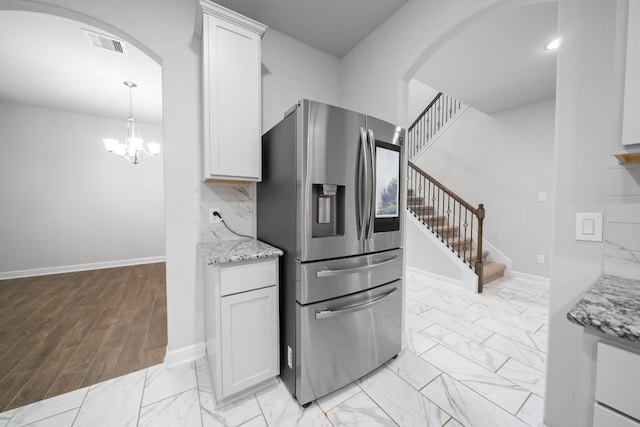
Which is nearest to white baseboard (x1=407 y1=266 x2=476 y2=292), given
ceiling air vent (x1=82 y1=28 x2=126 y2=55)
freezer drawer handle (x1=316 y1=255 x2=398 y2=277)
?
freezer drawer handle (x1=316 y1=255 x2=398 y2=277)

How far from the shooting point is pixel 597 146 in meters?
1.10

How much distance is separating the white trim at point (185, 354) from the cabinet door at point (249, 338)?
0.68 metres

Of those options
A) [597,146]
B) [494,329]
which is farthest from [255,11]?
[494,329]

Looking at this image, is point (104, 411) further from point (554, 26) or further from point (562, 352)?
point (554, 26)

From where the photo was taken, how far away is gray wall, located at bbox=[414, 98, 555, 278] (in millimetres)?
3707

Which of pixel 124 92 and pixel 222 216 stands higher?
pixel 124 92

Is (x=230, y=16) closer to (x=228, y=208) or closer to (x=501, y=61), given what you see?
(x=228, y=208)

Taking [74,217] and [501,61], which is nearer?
[501,61]

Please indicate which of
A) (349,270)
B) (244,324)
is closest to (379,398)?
(349,270)

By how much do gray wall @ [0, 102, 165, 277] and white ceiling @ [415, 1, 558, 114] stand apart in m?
5.53

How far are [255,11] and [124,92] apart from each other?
284 cm

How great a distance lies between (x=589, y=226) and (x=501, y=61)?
2628mm

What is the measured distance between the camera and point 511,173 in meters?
4.04

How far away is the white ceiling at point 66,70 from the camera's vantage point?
2.27 m
